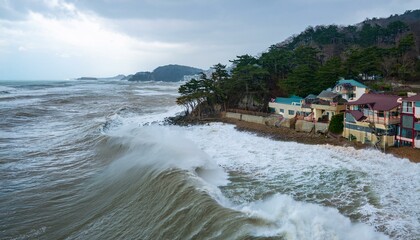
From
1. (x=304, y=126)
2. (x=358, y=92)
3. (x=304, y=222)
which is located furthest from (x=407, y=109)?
(x=304, y=222)

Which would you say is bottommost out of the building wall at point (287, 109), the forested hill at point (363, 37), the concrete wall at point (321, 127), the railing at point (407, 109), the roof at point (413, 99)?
the concrete wall at point (321, 127)

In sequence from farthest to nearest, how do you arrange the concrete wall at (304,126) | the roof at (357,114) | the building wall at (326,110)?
the building wall at (326,110)
the concrete wall at (304,126)
the roof at (357,114)

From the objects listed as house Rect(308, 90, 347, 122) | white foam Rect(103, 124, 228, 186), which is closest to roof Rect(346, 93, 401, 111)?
house Rect(308, 90, 347, 122)

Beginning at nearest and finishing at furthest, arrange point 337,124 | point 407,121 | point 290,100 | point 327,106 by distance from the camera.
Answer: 1. point 407,121
2. point 337,124
3. point 327,106
4. point 290,100

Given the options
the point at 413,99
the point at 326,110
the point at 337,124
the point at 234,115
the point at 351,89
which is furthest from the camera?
the point at 234,115

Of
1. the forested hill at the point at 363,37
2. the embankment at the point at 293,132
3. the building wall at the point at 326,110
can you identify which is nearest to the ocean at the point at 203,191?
the embankment at the point at 293,132

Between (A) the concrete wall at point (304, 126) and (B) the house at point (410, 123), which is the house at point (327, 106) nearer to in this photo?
(A) the concrete wall at point (304, 126)

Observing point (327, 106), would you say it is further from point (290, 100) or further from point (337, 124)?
point (290, 100)
